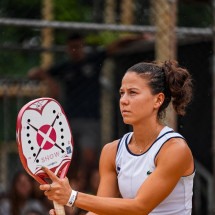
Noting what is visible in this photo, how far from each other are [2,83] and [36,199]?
979mm

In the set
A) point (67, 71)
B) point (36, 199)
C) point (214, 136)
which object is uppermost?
point (67, 71)

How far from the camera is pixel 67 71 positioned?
802 cm

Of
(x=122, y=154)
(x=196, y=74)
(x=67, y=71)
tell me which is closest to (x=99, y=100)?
(x=67, y=71)

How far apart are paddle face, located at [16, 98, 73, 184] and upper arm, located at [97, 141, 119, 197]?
211 mm

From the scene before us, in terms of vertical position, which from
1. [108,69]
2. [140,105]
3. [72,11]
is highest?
[72,11]

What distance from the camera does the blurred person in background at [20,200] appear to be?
25.1 feet

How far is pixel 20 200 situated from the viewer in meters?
7.72

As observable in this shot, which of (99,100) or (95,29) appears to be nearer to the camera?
(95,29)

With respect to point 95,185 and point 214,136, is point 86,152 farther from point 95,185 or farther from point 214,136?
point 214,136

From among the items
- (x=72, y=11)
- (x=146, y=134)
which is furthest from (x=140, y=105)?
(x=72, y=11)

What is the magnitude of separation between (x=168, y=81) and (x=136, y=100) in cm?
23

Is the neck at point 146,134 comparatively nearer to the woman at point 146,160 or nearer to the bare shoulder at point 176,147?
the woman at point 146,160

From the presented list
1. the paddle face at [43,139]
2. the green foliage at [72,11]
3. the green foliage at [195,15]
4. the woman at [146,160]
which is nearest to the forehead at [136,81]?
the woman at [146,160]

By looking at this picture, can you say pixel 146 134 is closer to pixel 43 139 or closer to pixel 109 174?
pixel 109 174
